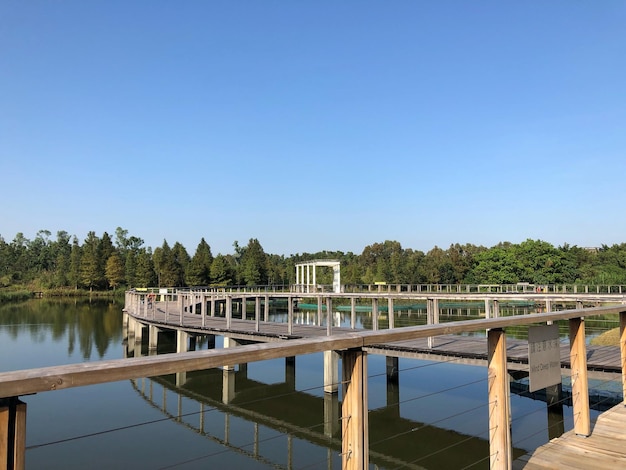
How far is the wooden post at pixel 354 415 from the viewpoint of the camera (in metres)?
2.00

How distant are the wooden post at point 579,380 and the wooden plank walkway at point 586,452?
98 mm

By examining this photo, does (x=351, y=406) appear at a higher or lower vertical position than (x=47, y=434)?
higher

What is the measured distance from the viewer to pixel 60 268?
57.2 metres

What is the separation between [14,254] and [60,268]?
18.5 metres

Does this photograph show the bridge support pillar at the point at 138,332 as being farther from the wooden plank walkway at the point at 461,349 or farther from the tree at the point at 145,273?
the tree at the point at 145,273

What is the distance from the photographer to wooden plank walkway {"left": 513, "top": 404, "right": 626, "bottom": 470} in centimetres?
301

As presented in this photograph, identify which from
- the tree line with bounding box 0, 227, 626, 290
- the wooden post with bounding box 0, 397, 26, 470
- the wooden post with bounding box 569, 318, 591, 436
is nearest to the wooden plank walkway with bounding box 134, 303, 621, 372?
the wooden post with bounding box 569, 318, 591, 436

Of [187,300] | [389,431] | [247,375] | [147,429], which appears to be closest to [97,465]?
[147,429]

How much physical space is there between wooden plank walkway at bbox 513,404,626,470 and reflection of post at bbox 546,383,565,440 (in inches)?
207

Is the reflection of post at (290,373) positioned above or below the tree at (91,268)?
below

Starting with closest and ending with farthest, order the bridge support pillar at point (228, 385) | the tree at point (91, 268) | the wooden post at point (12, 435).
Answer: the wooden post at point (12, 435), the bridge support pillar at point (228, 385), the tree at point (91, 268)

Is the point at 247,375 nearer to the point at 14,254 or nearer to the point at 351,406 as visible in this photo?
the point at 351,406

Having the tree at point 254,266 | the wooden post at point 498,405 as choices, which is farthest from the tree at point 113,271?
the wooden post at point 498,405

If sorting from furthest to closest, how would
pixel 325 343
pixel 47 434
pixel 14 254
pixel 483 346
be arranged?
pixel 14 254 < pixel 483 346 < pixel 47 434 < pixel 325 343
